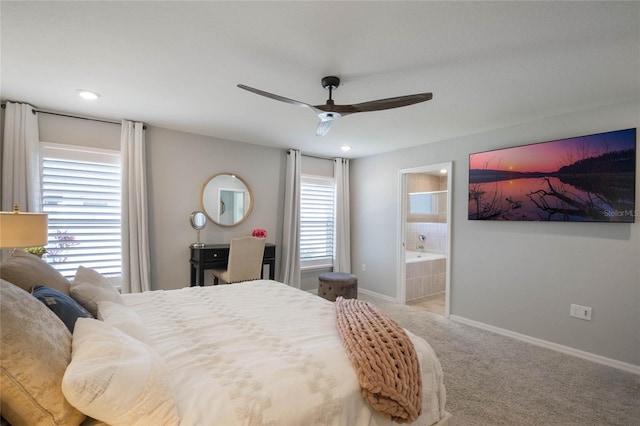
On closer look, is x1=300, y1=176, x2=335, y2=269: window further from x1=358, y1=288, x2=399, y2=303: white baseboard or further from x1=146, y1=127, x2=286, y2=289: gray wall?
x1=146, y1=127, x2=286, y2=289: gray wall

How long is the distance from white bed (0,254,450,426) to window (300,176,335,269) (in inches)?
124

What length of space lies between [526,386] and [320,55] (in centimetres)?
293

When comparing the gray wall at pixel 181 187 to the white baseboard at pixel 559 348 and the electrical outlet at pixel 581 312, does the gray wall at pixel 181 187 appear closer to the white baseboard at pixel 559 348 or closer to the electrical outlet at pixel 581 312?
the white baseboard at pixel 559 348

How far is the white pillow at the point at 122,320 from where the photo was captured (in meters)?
1.40

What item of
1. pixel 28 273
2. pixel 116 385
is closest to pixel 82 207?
pixel 28 273

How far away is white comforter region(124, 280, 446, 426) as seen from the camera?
1.10 metres

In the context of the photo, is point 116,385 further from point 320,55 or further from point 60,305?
point 320,55

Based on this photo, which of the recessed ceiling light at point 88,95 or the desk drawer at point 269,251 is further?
the desk drawer at point 269,251

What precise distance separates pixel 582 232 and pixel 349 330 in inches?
109

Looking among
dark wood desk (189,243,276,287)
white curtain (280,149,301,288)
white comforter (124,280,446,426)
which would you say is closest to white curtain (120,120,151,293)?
dark wood desk (189,243,276,287)

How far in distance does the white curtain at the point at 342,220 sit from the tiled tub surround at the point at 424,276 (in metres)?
1.06

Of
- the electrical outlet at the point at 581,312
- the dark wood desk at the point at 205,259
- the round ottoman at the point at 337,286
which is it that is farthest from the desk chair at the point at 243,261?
the electrical outlet at the point at 581,312

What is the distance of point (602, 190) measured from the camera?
2.75 meters

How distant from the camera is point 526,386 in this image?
2379mm
